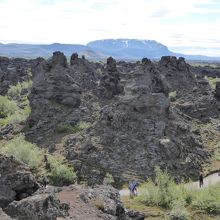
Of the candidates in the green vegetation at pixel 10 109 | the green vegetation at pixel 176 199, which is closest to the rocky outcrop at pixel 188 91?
the green vegetation at pixel 10 109

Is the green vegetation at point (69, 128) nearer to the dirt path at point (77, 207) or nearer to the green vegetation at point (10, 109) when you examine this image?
the green vegetation at point (10, 109)

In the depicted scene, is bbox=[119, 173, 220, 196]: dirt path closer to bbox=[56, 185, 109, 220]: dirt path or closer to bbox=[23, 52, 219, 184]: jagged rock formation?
bbox=[23, 52, 219, 184]: jagged rock formation

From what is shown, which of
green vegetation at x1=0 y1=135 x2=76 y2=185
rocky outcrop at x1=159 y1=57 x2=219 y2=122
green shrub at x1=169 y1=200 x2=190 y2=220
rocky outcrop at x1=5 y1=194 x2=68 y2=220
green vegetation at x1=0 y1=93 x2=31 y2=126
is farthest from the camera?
green vegetation at x1=0 y1=93 x2=31 y2=126

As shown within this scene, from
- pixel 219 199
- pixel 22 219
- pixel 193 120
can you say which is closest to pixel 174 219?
pixel 219 199

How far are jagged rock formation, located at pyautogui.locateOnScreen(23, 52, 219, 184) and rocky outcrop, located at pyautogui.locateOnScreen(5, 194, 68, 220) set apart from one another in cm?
3697

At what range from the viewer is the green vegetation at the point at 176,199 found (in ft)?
165

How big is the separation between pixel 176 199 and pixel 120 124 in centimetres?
2328

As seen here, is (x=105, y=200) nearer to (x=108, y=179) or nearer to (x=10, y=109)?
(x=108, y=179)

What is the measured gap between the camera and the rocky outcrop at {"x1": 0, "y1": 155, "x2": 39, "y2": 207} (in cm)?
2936

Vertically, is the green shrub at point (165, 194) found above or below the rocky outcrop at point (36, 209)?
below

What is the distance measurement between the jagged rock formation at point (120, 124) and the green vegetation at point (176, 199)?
11.5m

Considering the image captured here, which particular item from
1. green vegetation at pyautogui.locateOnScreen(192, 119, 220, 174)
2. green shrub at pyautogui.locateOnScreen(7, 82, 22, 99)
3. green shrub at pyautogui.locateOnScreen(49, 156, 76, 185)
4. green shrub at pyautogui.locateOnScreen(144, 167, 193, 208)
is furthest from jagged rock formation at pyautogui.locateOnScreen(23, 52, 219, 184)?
green shrub at pyautogui.locateOnScreen(7, 82, 22, 99)

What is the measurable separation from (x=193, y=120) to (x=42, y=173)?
35385 mm

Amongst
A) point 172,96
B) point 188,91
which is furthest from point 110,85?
point 188,91
